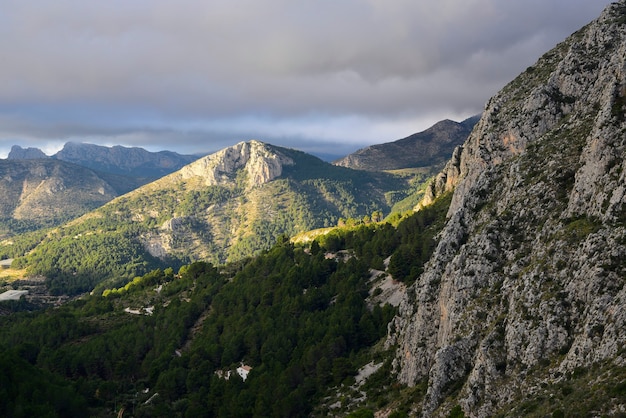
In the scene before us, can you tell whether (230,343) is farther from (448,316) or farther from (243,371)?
(448,316)

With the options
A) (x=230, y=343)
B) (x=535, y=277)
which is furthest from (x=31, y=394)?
(x=535, y=277)

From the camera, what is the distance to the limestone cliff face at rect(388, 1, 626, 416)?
177 ft

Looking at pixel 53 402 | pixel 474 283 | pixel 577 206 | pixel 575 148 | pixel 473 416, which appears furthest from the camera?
pixel 53 402

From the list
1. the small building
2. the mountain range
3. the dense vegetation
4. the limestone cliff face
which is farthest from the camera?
the small building

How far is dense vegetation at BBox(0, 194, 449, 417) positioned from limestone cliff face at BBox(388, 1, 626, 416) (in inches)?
845

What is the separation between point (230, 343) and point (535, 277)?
94976mm

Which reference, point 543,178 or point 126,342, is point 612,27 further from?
point 126,342

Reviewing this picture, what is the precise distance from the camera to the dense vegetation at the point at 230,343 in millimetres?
101688

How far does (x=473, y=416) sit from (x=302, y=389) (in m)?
50.0

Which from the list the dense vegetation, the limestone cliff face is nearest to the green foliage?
the dense vegetation

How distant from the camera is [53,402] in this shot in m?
96.9

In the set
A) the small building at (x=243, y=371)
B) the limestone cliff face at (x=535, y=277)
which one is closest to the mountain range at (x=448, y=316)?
the limestone cliff face at (x=535, y=277)

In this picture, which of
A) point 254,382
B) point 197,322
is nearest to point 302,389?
point 254,382

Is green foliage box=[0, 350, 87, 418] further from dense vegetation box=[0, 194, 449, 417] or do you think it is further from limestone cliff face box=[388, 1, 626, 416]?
limestone cliff face box=[388, 1, 626, 416]
